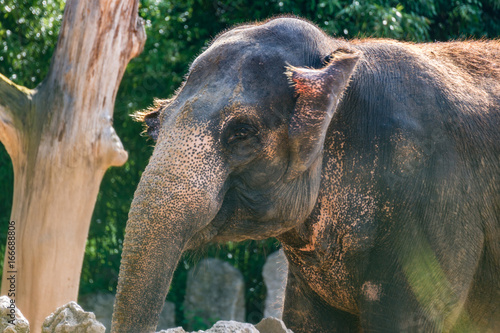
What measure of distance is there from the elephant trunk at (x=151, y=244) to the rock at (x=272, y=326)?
45 cm

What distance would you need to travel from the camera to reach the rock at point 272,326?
8.01 feet

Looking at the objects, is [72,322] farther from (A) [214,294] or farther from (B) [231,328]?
(A) [214,294]

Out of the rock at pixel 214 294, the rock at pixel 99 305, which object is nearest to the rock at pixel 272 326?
the rock at pixel 214 294

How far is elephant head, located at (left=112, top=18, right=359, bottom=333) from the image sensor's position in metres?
2.12

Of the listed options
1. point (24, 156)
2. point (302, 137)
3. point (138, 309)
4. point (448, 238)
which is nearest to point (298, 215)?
point (302, 137)

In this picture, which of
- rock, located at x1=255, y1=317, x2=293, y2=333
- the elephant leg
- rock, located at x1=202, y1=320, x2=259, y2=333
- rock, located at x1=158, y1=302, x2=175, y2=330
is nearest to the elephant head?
rock, located at x1=202, y1=320, x2=259, y2=333

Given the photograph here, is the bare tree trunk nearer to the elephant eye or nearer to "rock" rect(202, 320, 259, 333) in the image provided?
the elephant eye

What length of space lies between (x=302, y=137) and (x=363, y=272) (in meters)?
0.55

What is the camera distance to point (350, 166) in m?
2.58

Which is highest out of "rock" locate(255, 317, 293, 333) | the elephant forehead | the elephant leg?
the elephant forehead

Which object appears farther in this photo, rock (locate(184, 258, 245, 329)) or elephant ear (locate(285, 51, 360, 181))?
rock (locate(184, 258, 245, 329))

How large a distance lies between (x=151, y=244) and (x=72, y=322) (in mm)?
313

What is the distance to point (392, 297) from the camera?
2.49m

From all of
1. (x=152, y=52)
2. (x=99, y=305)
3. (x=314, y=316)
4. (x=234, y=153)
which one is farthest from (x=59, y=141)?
(x=99, y=305)
